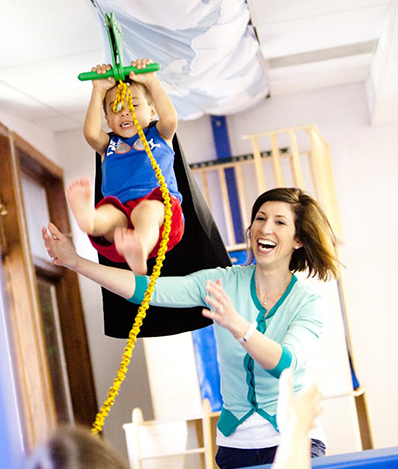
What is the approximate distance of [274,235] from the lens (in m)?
2.26

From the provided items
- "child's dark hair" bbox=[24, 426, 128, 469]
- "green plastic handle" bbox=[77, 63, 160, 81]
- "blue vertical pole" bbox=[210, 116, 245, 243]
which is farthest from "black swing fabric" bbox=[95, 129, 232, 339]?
"blue vertical pole" bbox=[210, 116, 245, 243]

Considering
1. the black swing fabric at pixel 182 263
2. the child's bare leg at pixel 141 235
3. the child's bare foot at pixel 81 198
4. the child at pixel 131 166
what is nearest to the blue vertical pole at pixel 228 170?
the black swing fabric at pixel 182 263

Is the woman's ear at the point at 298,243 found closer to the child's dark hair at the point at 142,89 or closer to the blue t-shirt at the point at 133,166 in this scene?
the blue t-shirt at the point at 133,166

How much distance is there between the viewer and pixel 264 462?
2.12 m

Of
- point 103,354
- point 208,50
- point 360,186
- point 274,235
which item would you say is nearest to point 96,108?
point 274,235

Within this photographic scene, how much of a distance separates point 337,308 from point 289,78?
6.03 feet

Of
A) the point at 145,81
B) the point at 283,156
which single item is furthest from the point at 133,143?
the point at 283,156

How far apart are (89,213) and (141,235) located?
154mm

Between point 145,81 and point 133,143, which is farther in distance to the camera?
point 133,143

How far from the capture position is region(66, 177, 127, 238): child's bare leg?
1805 mm

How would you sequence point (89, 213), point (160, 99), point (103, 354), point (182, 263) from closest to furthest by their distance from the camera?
point (89, 213) → point (160, 99) → point (182, 263) → point (103, 354)

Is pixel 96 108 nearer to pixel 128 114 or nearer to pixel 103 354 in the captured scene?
pixel 128 114

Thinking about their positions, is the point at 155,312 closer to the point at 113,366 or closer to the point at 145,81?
the point at 145,81

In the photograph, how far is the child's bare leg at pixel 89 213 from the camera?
1805 mm
